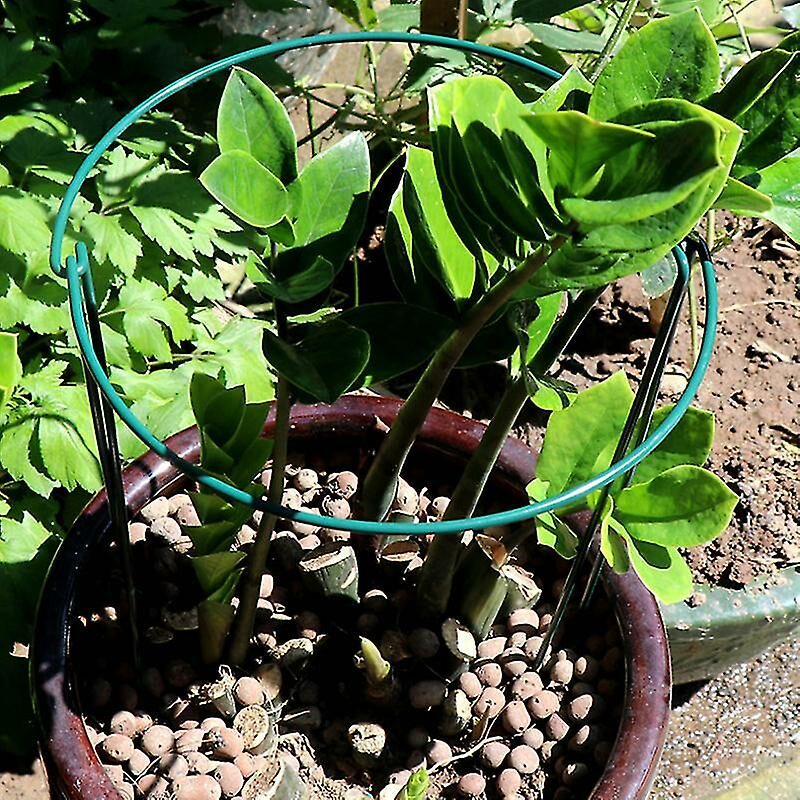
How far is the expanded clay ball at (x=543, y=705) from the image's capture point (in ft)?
3.26

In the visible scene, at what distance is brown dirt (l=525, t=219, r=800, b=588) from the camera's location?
134 cm

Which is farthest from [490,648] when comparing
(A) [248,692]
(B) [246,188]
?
(B) [246,188]

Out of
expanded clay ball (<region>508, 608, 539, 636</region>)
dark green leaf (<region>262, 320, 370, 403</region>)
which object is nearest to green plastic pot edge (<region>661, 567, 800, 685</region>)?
expanded clay ball (<region>508, 608, 539, 636</region>)

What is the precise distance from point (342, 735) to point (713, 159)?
→ 2.23ft

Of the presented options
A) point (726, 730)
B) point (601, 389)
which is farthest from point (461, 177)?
point (726, 730)

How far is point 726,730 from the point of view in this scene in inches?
60.5

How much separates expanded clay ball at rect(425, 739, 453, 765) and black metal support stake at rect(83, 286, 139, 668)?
28 centimetres

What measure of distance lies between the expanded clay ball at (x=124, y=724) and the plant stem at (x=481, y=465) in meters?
0.28

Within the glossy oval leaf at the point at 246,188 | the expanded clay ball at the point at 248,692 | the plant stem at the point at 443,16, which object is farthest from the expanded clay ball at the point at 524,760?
the plant stem at the point at 443,16

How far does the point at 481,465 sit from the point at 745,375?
0.86 metres

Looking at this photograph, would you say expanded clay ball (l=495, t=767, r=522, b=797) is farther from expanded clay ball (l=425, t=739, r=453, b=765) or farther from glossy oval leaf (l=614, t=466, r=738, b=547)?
glossy oval leaf (l=614, t=466, r=738, b=547)

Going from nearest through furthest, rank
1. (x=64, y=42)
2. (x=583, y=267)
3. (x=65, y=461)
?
(x=583, y=267) < (x=65, y=461) < (x=64, y=42)

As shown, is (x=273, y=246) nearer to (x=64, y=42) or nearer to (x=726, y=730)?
(x=64, y=42)

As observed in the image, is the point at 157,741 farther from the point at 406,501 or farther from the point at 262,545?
the point at 406,501
